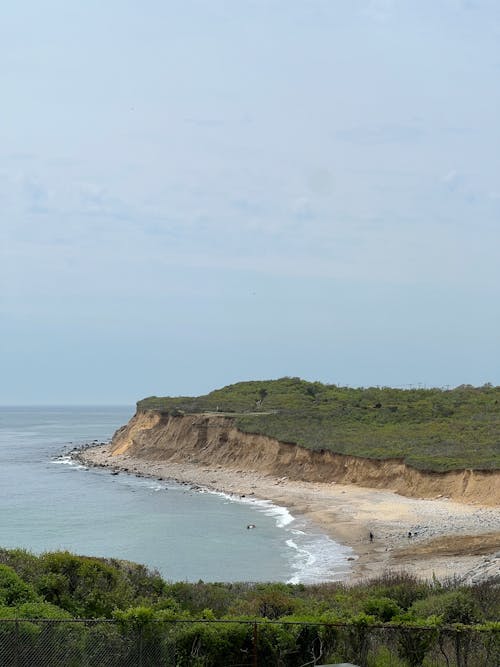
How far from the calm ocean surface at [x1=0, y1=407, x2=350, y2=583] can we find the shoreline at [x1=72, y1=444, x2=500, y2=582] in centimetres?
135

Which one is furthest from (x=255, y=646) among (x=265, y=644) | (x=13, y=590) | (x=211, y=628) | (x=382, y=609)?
(x=13, y=590)

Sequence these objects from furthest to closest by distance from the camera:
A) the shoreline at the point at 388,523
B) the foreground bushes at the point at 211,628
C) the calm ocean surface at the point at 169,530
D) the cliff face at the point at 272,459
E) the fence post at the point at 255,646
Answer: the cliff face at the point at 272,459, the calm ocean surface at the point at 169,530, the shoreline at the point at 388,523, the fence post at the point at 255,646, the foreground bushes at the point at 211,628

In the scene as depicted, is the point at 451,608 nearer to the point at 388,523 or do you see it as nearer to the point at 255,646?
the point at 255,646

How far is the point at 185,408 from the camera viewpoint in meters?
78.6

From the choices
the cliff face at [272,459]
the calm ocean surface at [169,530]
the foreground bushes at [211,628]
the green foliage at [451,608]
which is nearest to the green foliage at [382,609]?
the foreground bushes at [211,628]

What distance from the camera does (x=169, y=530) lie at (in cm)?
4034

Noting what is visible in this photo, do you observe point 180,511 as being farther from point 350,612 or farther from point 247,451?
point 350,612

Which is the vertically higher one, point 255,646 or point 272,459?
point 255,646

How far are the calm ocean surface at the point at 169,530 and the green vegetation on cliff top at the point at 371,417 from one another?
974 centimetres

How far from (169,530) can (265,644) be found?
28785mm

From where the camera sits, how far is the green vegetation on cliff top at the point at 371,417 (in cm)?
4972

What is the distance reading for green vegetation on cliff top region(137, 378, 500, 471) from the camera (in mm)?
49719

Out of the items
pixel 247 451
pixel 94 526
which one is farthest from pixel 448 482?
pixel 247 451

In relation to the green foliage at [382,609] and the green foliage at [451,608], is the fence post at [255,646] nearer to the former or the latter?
the green foliage at [382,609]
